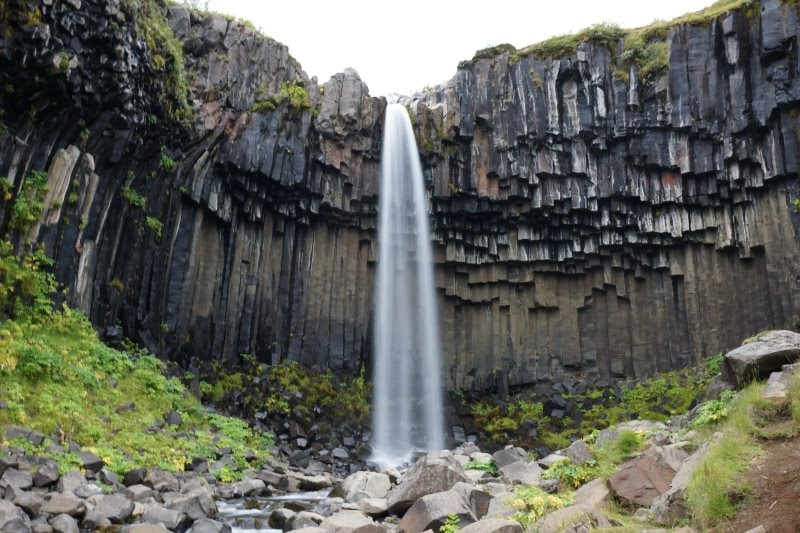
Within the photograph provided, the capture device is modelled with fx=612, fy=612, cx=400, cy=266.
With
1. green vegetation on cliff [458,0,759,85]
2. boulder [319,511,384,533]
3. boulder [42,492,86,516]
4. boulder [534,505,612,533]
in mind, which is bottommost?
boulder [319,511,384,533]

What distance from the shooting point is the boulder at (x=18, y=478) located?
8.99 metres

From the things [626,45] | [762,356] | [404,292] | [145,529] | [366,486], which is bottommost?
[366,486]

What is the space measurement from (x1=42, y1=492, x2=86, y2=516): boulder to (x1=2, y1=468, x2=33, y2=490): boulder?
2.04 ft

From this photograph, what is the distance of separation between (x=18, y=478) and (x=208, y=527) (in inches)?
114

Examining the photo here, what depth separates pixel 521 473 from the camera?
417 inches

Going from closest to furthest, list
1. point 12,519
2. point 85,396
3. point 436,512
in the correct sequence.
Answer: point 12,519 < point 436,512 < point 85,396

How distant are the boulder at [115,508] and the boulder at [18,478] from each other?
3.54 feet

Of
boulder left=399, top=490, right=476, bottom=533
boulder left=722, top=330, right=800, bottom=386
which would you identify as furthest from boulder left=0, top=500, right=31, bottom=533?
boulder left=722, top=330, right=800, bottom=386

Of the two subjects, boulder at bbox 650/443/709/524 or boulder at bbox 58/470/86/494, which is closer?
boulder at bbox 650/443/709/524

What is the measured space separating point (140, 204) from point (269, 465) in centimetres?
886

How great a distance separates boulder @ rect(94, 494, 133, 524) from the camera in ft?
29.1

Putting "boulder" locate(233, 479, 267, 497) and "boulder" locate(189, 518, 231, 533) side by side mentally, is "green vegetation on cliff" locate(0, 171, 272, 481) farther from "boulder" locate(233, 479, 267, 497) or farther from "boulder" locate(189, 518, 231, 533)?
"boulder" locate(189, 518, 231, 533)

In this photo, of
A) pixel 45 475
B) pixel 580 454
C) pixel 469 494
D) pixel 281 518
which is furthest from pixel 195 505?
pixel 580 454

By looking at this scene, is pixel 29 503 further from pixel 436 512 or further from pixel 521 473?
pixel 521 473
